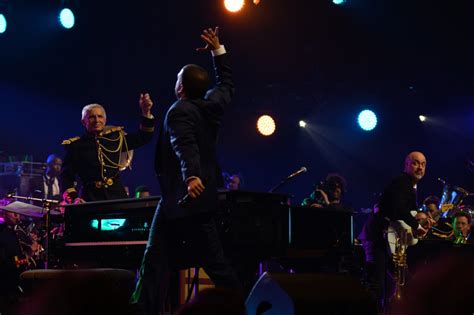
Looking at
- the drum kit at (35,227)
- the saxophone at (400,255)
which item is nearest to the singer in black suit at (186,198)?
the drum kit at (35,227)

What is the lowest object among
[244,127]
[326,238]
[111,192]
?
[326,238]

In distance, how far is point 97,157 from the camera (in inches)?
275

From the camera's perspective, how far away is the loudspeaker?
2844mm

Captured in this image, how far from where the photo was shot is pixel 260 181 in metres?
15.4

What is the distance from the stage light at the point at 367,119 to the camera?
14.4 meters

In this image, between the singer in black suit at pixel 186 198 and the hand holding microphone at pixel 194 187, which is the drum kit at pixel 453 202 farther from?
the hand holding microphone at pixel 194 187

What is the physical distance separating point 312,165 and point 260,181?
1226 mm

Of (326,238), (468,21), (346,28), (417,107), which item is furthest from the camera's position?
(417,107)

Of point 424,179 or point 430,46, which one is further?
point 424,179

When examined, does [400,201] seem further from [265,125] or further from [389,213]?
[265,125]

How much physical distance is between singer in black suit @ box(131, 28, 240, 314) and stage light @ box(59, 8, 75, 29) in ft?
25.6

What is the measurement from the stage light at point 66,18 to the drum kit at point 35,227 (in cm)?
374

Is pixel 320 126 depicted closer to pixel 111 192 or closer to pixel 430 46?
pixel 430 46

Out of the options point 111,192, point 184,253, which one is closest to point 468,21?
point 111,192
